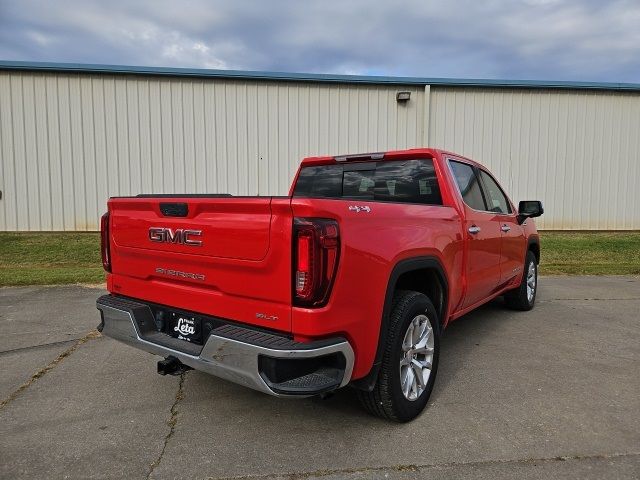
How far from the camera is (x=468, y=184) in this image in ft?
14.7

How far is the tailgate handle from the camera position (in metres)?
2.88

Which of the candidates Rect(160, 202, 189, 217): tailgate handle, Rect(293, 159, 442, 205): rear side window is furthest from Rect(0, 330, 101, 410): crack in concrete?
Rect(293, 159, 442, 205): rear side window

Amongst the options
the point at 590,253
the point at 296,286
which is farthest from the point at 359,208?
the point at 590,253

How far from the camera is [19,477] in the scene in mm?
2531

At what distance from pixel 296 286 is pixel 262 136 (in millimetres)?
10344

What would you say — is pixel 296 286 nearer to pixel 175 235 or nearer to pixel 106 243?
pixel 175 235

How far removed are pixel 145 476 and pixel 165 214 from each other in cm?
149

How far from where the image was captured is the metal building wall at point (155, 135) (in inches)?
459

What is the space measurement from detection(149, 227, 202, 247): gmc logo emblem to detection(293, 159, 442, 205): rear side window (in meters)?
1.80

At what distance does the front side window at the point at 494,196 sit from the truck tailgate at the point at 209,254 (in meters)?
3.12

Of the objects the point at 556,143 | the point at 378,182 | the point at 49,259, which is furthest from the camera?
the point at 556,143

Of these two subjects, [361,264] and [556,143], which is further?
[556,143]

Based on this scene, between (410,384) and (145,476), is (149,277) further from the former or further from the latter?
(410,384)

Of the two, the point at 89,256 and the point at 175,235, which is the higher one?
the point at 175,235
